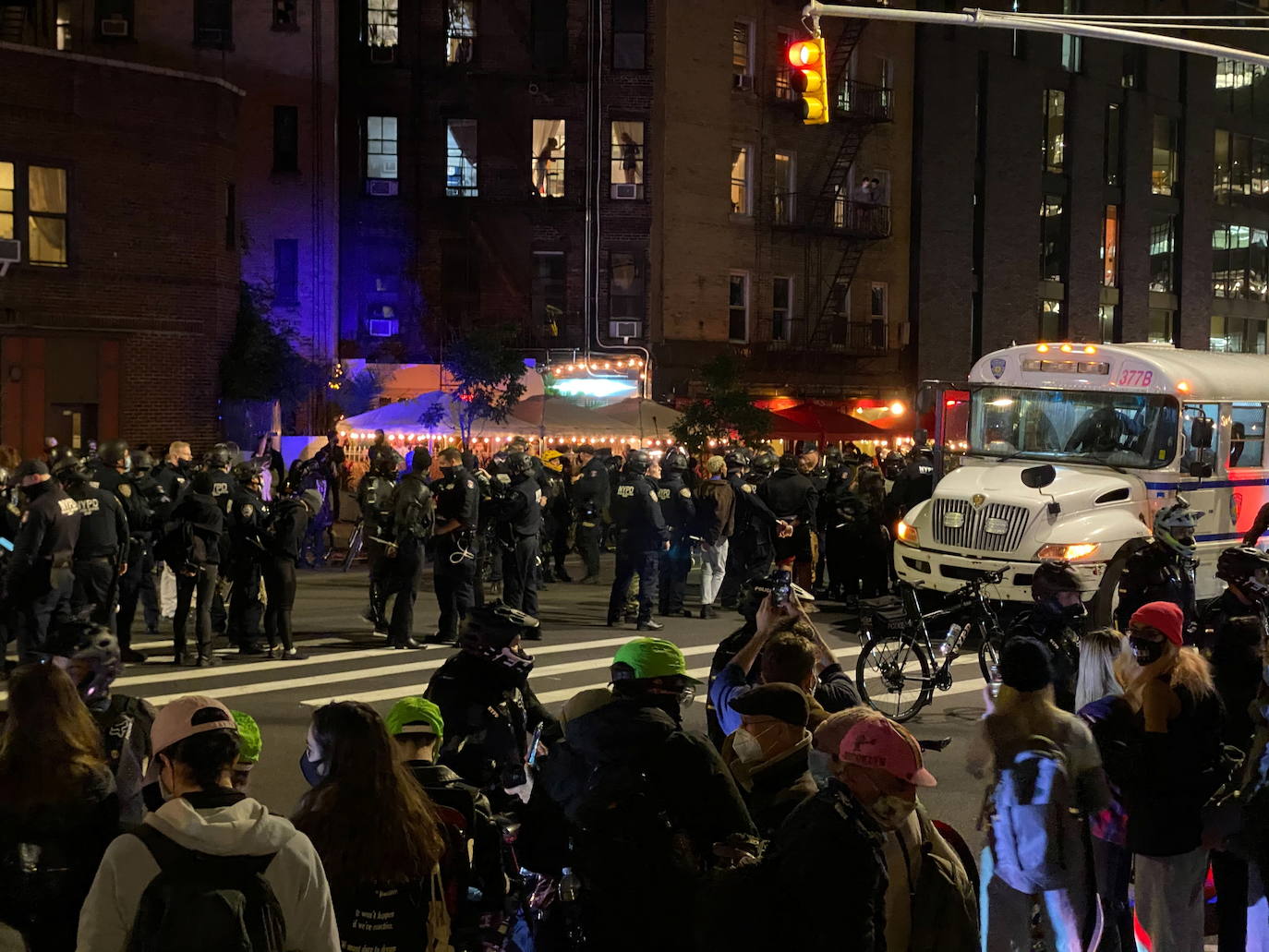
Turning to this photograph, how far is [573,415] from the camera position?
89.7 feet

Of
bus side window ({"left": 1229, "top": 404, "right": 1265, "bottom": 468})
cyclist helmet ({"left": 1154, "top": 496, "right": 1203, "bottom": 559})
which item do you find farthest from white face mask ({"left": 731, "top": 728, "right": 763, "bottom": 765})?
bus side window ({"left": 1229, "top": 404, "right": 1265, "bottom": 468})

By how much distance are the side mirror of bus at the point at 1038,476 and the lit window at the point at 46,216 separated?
1919 centimetres

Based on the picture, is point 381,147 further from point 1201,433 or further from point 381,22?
point 1201,433

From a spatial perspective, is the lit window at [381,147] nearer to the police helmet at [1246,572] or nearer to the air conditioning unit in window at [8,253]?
the air conditioning unit in window at [8,253]

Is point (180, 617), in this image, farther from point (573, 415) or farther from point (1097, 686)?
point (573, 415)

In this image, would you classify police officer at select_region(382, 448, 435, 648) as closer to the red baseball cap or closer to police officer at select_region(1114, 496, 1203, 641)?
police officer at select_region(1114, 496, 1203, 641)

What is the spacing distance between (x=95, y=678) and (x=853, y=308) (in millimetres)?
34740

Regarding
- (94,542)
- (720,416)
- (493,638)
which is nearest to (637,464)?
(94,542)

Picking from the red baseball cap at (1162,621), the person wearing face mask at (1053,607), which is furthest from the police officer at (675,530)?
the red baseball cap at (1162,621)

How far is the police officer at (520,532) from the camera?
48.7 feet

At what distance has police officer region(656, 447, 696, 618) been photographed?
16.3m

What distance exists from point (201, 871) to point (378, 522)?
1068 centimetres

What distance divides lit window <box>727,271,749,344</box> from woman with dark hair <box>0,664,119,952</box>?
32.4m

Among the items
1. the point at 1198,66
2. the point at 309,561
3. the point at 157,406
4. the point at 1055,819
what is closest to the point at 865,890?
the point at 1055,819
